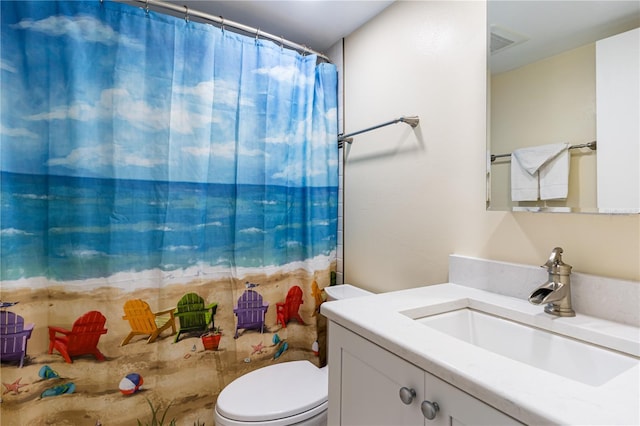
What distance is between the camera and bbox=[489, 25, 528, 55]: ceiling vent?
1.03m

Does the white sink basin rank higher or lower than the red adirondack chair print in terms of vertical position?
higher

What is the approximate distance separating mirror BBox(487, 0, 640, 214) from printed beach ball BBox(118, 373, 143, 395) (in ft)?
5.26

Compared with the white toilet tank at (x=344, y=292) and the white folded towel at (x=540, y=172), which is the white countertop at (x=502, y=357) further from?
the white toilet tank at (x=344, y=292)

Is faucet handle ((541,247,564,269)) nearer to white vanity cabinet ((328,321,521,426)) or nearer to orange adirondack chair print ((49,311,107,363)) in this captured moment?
white vanity cabinet ((328,321,521,426))

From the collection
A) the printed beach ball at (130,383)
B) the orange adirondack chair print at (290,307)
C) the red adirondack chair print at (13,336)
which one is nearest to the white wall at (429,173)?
the orange adirondack chair print at (290,307)

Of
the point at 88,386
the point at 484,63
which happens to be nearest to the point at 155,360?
the point at 88,386

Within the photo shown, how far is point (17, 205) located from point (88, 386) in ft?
2.54

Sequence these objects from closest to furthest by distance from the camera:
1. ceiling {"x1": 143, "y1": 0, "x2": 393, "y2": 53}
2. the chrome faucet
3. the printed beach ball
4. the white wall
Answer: the chrome faucet
the white wall
the printed beach ball
ceiling {"x1": 143, "y1": 0, "x2": 393, "y2": 53}

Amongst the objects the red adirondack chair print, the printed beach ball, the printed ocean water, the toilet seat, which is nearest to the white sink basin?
the toilet seat

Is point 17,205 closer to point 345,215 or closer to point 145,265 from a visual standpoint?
point 145,265

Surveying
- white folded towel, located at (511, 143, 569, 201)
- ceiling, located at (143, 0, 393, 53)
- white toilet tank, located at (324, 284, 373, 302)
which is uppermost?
ceiling, located at (143, 0, 393, 53)

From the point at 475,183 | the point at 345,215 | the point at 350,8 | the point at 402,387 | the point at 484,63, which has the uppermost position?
the point at 350,8

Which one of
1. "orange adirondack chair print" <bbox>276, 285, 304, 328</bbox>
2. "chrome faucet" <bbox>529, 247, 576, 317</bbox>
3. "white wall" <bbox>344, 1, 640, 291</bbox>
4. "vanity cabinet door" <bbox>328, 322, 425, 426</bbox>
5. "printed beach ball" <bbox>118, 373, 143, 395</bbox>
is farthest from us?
"orange adirondack chair print" <bbox>276, 285, 304, 328</bbox>

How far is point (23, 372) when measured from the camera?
1211mm
